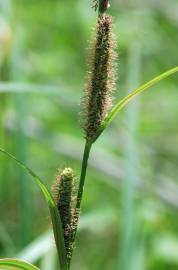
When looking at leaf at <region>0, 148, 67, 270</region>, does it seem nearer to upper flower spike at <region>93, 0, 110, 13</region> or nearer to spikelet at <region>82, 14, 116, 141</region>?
spikelet at <region>82, 14, 116, 141</region>

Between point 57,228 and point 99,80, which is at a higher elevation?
point 99,80

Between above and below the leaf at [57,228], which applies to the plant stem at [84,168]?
above

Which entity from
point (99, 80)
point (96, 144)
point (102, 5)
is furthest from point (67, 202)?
point (96, 144)

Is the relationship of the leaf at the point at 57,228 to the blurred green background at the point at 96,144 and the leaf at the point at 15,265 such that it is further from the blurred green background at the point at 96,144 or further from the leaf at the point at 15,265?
the blurred green background at the point at 96,144

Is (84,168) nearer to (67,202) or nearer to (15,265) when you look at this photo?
(67,202)

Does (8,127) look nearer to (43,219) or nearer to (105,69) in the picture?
(43,219)

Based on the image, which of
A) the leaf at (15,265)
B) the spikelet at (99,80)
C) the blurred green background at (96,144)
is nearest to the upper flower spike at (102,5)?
the spikelet at (99,80)
